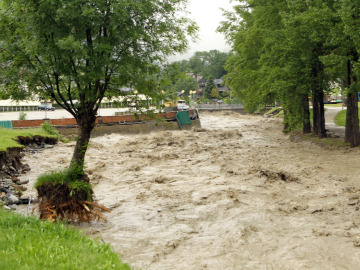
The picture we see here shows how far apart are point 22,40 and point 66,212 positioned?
16.1 feet

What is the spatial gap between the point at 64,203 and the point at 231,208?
5.09 m

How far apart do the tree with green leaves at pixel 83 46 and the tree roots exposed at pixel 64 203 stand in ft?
2.52

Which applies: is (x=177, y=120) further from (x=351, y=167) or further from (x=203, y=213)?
(x=203, y=213)

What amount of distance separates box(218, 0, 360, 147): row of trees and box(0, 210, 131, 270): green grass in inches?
579

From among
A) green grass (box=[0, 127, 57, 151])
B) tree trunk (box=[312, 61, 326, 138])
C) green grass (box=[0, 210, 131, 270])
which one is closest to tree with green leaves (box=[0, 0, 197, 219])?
green grass (box=[0, 210, 131, 270])

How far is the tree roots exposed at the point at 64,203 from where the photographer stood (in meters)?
10.6

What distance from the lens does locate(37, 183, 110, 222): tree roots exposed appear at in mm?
10602

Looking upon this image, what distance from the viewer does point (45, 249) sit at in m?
6.24

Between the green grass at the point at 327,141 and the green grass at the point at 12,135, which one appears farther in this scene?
the green grass at the point at 327,141

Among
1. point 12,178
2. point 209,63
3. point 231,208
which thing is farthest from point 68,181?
point 209,63

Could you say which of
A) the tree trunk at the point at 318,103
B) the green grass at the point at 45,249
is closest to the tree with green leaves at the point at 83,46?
the green grass at the point at 45,249

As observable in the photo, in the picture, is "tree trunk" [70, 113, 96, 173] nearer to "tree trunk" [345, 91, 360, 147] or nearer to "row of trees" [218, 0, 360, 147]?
"row of trees" [218, 0, 360, 147]

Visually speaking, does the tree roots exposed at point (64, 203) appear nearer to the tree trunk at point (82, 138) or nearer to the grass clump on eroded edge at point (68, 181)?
the grass clump on eroded edge at point (68, 181)

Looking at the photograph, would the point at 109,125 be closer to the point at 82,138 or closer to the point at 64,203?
the point at 82,138
